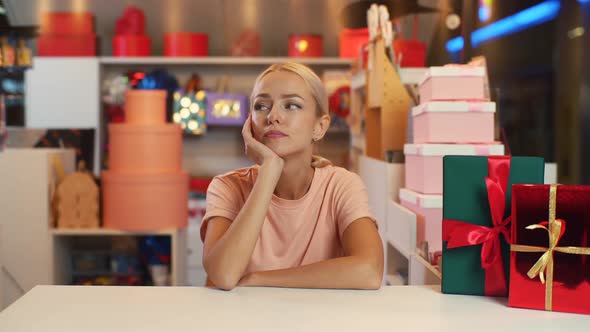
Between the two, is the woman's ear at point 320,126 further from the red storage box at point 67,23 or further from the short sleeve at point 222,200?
the red storage box at point 67,23

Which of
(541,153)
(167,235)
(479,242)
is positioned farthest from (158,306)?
(541,153)

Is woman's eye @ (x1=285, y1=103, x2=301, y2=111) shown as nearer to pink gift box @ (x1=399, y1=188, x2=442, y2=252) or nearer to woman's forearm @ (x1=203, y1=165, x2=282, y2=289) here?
woman's forearm @ (x1=203, y1=165, x2=282, y2=289)

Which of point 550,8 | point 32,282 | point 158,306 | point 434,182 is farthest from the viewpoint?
point 550,8

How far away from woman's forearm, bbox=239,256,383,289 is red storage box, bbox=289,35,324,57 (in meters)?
3.12

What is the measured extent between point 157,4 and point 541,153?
2.54 metres

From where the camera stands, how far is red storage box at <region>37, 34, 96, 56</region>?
426 centimetres

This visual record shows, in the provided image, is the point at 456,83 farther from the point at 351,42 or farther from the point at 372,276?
the point at 351,42

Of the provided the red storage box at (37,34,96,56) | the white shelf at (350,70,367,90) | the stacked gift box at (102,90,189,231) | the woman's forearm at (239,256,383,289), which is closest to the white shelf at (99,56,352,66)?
the red storage box at (37,34,96,56)

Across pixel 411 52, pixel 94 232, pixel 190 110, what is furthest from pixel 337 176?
pixel 190 110

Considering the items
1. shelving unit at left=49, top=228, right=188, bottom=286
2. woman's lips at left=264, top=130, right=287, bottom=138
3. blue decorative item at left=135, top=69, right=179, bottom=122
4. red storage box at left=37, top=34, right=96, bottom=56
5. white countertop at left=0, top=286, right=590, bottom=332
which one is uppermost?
red storage box at left=37, top=34, right=96, bottom=56

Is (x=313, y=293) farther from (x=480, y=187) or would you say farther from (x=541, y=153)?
(x=541, y=153)

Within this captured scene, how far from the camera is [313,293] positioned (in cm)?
124

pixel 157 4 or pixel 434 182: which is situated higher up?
pixel 157 4

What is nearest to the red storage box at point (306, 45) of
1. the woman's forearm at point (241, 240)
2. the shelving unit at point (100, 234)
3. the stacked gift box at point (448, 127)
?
the shelving unit at point (100, 234)
